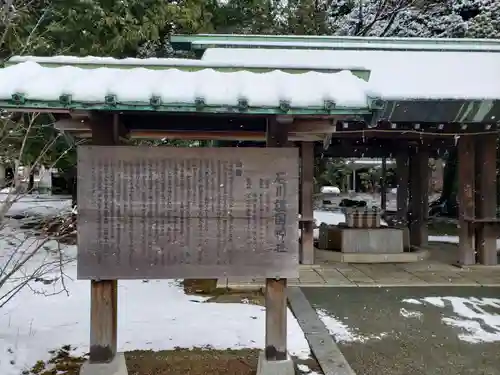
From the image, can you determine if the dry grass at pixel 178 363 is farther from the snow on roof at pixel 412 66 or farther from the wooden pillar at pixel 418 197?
the wooden pillar at pixel 418 197

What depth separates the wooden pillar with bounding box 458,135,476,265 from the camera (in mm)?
9461

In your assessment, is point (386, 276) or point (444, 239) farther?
point (444, 239)

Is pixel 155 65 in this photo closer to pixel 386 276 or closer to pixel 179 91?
pixel 179 91

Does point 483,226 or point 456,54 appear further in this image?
point 456,54

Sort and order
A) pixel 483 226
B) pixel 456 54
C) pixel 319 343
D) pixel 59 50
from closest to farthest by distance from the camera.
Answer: pixel 319 343, pixel 59 50, pixel 483 226, pixel 456 54

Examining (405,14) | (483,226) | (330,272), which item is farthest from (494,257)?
(405,14)

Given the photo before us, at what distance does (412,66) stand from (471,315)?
4936 millimetres

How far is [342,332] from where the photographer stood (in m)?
5.68

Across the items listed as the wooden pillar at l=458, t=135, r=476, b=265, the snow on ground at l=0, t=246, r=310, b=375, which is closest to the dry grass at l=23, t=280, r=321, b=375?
the snow on ground at l=0, t=246, r=310, b=375

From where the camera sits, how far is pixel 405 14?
18.1 m

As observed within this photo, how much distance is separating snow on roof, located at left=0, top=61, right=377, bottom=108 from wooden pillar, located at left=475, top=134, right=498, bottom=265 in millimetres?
6603

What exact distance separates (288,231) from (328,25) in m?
16.3

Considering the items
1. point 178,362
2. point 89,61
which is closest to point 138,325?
point 178,362

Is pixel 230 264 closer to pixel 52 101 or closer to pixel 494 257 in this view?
pixel 52 101
